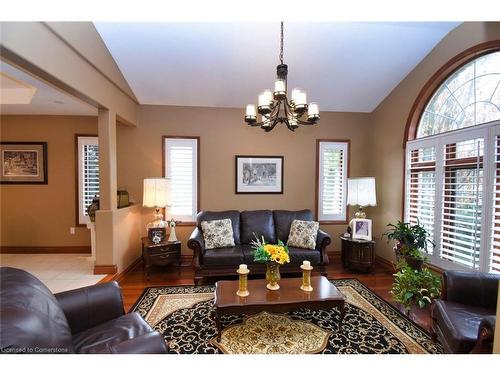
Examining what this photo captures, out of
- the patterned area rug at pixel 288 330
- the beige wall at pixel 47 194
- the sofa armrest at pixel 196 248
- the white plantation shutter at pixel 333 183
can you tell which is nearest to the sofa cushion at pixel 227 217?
the sofa armrest at pixel 196 248

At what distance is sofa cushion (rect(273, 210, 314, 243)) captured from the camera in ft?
12.2

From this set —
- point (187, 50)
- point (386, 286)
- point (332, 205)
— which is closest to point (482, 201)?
point (386, 286)

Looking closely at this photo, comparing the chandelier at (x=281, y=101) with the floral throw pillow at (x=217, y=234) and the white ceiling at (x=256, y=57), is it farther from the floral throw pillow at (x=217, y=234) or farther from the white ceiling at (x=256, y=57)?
the floral throw pillow at (x=217, y=234)

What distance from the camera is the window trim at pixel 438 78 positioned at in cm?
241

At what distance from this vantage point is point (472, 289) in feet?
6.15

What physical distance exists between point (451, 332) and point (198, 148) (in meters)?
3.84

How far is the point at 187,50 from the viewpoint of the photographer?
2.95m

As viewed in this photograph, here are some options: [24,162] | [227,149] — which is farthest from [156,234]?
[24,162]

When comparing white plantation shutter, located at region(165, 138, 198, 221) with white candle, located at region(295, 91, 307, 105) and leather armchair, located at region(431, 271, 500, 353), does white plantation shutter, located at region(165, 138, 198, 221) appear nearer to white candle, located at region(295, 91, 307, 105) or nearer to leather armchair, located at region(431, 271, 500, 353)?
white candle, located at region(295, 91, 307, 105)

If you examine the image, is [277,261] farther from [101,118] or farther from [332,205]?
[101,118]

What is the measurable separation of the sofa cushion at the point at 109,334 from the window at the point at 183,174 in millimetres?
2507

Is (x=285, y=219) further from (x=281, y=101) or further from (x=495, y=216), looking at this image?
(x=495, y=216)

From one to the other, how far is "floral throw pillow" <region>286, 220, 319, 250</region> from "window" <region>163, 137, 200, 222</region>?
5.82 ft

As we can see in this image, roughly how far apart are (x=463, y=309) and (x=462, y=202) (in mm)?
1379
